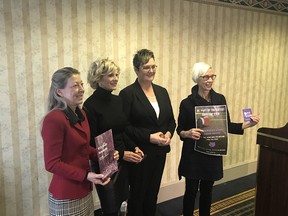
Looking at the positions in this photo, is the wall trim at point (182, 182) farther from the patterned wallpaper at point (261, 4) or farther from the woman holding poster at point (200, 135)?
the patterned wallpaper at point (261, 4)

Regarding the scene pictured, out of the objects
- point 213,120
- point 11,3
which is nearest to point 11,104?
point 11,3

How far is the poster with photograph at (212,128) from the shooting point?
7.00 ft

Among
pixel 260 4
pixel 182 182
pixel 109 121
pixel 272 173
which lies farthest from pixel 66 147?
pixel 260 4

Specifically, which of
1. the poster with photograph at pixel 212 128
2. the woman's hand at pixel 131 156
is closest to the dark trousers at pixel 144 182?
the woman's hand at pixel 131 156

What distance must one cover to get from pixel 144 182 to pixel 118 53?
1.24 m

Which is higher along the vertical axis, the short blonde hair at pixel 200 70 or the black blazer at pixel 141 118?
the short blonde hair at pixel 200 70

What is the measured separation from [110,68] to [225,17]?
2.08 metres

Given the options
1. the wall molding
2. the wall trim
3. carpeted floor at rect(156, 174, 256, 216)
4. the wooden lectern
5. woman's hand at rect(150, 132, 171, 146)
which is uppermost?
the wall molding

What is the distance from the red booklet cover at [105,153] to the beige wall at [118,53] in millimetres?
924

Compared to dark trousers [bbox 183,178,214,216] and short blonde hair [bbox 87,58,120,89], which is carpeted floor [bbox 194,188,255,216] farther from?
short blonde hair [bbox 87,58,120,89]

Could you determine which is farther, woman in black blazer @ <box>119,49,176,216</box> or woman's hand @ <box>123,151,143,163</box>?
woman in black blazer @ <box>119,49,176,216</box>

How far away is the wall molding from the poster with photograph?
5.02 feet

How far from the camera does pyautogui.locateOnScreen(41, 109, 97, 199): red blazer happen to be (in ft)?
4.70

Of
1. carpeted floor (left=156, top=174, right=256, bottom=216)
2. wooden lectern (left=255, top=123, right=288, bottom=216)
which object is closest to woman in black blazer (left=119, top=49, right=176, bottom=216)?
wooden lectern (left=255, top=123, right=288, bottom=216)
